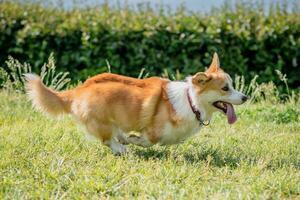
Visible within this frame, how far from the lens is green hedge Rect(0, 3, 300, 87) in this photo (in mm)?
10992

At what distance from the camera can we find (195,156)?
18.8 feet

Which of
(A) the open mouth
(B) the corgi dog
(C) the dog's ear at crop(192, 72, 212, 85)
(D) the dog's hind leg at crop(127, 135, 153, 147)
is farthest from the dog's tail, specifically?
(A) the open mouth

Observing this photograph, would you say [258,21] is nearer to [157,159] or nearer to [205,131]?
[205,131]

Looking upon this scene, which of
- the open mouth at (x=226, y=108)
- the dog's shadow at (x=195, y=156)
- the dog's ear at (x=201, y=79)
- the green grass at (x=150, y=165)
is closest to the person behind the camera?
the green grass at (x=150, y=165)

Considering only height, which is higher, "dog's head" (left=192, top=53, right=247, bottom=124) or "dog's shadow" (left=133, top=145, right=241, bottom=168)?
"dog's head" (left=192, top=53, right=247, bottom=124)

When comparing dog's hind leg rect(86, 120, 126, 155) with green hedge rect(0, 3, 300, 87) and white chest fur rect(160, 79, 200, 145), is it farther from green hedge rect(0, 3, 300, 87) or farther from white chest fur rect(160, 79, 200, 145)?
green hedge rect(0, 3, 300, 87)

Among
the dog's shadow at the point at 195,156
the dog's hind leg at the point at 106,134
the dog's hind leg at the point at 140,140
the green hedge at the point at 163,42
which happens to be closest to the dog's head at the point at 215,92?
the dog's shadow at the point at 195,156

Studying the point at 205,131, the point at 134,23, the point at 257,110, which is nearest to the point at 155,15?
the point at 134,23

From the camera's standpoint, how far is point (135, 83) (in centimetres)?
602

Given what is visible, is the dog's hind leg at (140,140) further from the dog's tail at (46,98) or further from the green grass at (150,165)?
the dog's tail at (46,98)

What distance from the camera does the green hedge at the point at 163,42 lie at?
10992 mm

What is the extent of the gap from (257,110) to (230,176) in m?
3.55

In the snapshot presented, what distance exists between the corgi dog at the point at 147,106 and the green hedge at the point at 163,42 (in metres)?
5.04

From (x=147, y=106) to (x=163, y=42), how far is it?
210 inches
